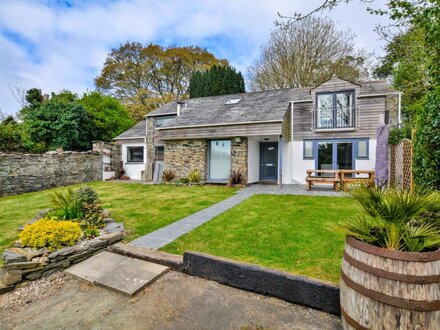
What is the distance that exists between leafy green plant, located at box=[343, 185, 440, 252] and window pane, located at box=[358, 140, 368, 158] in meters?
10.4

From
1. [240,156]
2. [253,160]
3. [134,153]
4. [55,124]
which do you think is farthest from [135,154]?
[253,160]

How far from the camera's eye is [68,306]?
106 inches

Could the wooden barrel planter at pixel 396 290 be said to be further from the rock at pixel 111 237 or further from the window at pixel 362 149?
the window at pixel 362 149

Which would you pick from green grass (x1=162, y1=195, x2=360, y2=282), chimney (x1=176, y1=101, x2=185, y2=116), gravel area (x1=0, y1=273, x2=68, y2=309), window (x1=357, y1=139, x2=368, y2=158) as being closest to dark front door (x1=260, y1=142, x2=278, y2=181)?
window (x1=357, y1=139, x2=368, y2=158)

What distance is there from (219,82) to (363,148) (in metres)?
14.3

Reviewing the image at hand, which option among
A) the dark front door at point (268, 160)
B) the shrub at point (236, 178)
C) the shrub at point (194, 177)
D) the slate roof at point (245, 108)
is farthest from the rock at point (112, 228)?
the dark front door at point (268, 160)

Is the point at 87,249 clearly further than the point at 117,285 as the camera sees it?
Yes

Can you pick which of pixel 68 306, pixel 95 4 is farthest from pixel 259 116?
pixel 68 306

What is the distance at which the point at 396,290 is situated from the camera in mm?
1635

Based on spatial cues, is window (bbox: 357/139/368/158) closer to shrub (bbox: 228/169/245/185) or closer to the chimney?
shrub (bbox: 228/169/245/185)

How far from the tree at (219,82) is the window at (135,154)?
29.9ft

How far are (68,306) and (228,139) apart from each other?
10008mm

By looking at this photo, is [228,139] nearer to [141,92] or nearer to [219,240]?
[219,240]

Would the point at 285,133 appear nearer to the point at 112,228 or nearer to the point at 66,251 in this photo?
the point at 112,228
